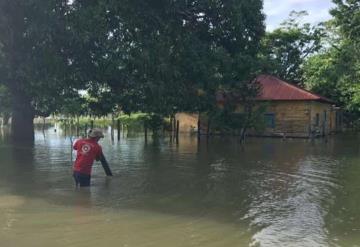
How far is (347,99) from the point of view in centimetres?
4544

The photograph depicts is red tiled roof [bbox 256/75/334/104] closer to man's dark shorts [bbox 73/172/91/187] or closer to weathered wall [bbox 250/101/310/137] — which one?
weathered wall [bbox 250/101/310/137]

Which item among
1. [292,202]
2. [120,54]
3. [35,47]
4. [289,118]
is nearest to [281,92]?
[289,118]

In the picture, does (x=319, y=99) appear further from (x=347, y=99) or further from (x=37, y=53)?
(x=37, y=53)

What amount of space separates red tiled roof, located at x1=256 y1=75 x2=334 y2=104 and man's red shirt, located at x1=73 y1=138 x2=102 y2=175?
1048 inches

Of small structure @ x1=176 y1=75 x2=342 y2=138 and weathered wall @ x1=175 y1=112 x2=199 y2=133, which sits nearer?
small structure @ x1=176 y1=75 x2=342 y2=138

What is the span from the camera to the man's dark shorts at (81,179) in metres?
12.2

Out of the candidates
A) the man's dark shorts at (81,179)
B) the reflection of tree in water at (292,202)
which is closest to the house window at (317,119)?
the reflection of tree in water at (292,202)

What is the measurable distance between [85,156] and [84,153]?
0.27 ft

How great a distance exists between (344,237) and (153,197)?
4623mm

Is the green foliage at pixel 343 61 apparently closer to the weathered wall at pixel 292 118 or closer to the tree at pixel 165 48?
the weathered wall at pixel 292 118

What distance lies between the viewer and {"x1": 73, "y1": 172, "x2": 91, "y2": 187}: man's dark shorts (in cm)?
1221

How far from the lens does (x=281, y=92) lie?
39.7 metres

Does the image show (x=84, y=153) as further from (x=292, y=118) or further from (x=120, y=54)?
(x=292, y=118)

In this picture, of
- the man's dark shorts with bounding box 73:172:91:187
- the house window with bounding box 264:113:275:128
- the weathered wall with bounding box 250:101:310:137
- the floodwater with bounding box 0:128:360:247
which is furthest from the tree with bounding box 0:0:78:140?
the weathered wall with bounding box 250:101:310:137
